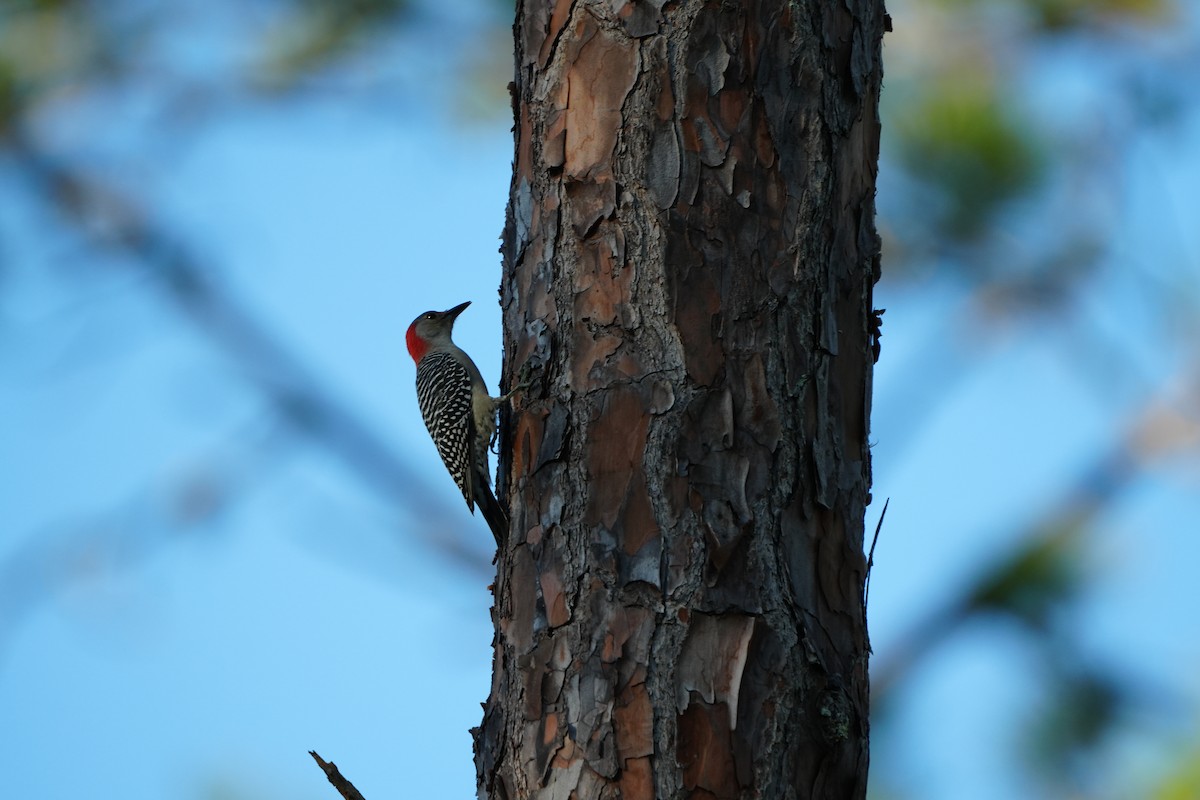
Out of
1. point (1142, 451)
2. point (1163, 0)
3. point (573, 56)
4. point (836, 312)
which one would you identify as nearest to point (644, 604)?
point (836, 312)

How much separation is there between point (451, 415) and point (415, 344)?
130cm

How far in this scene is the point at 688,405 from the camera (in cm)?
255

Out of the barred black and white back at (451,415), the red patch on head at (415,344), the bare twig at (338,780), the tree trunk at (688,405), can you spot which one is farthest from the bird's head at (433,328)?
the bare twig at (338,780)

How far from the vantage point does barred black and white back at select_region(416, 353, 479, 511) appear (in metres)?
4.29

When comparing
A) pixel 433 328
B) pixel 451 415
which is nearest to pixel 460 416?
pixel 451 415

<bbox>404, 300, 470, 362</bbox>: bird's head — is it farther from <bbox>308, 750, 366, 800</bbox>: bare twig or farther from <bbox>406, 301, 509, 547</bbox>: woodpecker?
<bbox>308, 750, 366, 800</bbox>: bare twig

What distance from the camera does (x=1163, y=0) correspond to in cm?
585

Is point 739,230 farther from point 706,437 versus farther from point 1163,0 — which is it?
point 1163,0

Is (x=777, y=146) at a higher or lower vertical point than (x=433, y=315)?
lower

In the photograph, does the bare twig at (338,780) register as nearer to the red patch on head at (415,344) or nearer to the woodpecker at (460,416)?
the woodpecker at (460,416)

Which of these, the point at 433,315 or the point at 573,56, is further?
the point at 433,315

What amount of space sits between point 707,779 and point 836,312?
937 mm

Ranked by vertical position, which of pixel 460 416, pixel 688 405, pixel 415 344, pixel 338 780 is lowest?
pixel 338 780

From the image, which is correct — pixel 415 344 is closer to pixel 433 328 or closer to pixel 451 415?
pixel 433 328
